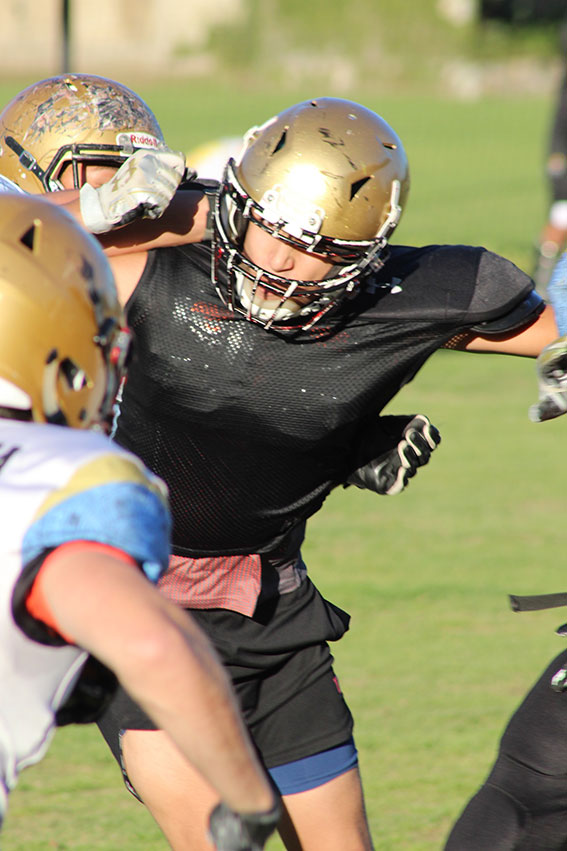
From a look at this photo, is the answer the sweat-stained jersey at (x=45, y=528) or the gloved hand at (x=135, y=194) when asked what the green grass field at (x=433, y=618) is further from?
the sweat-stained jersey at (x=45, y=528)

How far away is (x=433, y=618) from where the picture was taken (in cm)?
536

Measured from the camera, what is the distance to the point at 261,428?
2820mm

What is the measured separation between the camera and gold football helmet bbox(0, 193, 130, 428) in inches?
68.9

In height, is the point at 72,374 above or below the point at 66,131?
above

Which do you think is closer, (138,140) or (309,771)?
(309,771)

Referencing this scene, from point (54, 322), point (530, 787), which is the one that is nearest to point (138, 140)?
point (54, 322)

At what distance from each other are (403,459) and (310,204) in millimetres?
660

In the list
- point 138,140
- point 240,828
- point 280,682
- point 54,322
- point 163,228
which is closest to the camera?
point 240,828

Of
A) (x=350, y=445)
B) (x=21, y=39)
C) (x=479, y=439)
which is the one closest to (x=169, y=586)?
(x=350, y=445)

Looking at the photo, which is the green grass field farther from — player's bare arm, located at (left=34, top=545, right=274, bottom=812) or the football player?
player's bare arm, located at (left=34, top=545, right=274, bottom=812)

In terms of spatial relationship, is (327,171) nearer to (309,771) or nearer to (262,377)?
(262,377)

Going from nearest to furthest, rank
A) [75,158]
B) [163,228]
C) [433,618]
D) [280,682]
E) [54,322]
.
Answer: [54,322], [163,228], [280,682], [75,158], [433,618]

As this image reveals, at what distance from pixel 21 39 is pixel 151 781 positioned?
141 feet

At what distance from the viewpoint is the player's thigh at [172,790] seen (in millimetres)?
2729
